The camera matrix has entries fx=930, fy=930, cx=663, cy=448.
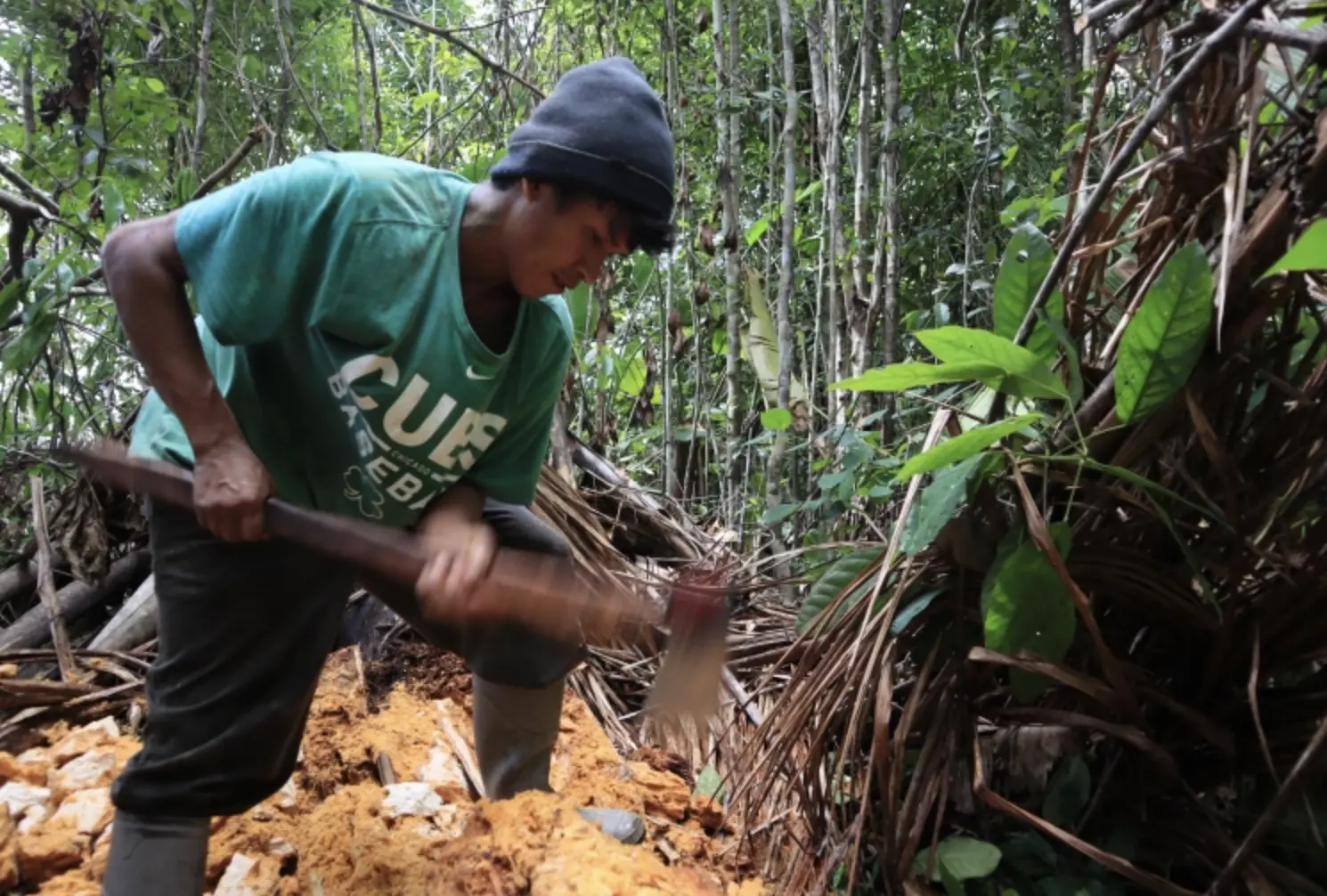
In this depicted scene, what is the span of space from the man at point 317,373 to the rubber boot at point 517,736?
0.46 ft

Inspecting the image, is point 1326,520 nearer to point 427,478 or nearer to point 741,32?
point 427,478

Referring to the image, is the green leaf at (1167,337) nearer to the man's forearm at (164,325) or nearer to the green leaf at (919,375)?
the green leaf at (919,375)

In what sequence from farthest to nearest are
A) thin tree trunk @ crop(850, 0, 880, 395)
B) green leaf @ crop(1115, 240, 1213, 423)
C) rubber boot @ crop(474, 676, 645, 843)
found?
thin tree trunk @ crop(850, 0, 880, 395) → rubber boot @ crop(474, 676, 645, 843) → green leaf @ crop(1115, 240, 1213, 423)

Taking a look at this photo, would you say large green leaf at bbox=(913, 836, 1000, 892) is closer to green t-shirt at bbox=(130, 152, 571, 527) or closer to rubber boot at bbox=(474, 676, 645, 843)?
rubber boot at bbox=(474, 676, 645, 843)

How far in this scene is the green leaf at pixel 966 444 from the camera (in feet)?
3.70

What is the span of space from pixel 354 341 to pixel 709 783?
46.4 inches

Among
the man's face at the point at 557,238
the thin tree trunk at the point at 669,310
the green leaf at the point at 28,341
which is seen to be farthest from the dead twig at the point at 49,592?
the thin tree trunk at the point at 669,310

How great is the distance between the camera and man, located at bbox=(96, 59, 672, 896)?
1.36 m

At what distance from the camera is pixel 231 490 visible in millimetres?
1374

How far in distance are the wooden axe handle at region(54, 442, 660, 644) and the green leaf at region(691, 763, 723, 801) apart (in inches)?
23.3

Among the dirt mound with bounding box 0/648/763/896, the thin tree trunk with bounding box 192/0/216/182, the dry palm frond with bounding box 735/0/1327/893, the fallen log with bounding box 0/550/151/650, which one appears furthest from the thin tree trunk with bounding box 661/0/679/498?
the dry palm frond with bounding box 735/0/1327/893

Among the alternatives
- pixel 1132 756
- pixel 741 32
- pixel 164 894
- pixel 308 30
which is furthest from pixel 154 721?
pixel 308 30

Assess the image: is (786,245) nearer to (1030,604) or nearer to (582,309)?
(582,309)

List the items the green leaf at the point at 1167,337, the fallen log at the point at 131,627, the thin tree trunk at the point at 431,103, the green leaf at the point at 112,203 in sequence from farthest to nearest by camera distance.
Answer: the thin tree trunk at the point at 431,103
the green leaf at the point at 112,203
the fallen log at the point at 131,627
the green leaf at the point at 1167,337
